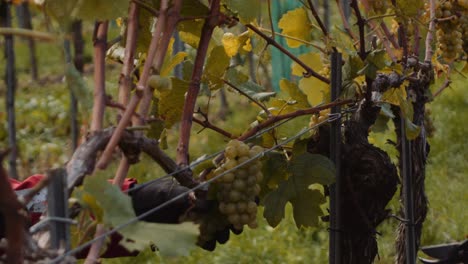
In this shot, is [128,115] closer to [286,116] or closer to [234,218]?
[234,218]

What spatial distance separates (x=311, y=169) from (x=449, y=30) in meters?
0.74

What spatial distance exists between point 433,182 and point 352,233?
2.94 metres

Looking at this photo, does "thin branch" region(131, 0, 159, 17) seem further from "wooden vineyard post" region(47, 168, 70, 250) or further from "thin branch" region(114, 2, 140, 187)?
"wooden vineyard post" region(47, 168, 70, 250)

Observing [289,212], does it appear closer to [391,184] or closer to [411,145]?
[411,145]

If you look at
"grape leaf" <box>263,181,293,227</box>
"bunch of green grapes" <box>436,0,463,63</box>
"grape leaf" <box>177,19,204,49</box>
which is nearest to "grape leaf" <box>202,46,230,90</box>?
"grape leaf" <box>177,19,204,49</box>

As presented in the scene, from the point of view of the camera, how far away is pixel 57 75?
1067cm

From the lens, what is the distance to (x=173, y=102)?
5.82 feet

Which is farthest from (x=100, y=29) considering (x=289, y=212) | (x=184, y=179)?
(x=289, y=212)

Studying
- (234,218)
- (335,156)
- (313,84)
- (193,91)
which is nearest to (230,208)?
(234,218)

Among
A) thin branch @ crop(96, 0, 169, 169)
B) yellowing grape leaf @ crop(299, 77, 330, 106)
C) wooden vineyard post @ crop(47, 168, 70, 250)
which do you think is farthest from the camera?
yellowing grape leaf @ crop(299, 77, 330, 106)

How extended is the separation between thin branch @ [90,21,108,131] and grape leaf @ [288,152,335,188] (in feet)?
1.89

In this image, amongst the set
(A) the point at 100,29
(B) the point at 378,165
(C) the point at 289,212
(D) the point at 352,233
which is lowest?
(C) the point at 289,212

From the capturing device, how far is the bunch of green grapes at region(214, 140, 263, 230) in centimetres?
154

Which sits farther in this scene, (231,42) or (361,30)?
(231,42)
